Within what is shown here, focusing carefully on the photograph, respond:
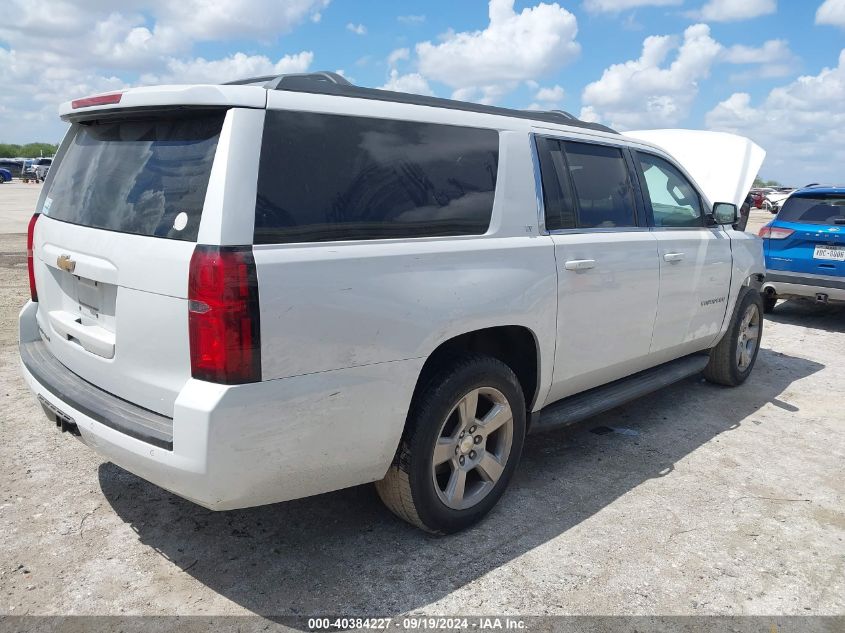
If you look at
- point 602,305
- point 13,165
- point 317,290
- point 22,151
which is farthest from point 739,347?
point 22,151

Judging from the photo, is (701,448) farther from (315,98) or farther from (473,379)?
(315,98)

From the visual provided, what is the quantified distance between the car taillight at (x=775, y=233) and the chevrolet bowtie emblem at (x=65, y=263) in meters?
7.65

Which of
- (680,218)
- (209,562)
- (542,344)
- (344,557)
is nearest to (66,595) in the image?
(209,562)

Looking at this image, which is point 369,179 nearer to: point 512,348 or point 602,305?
point 512,348

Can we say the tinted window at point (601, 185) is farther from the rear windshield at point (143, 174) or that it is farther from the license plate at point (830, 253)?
the license plate at point (830, 253)

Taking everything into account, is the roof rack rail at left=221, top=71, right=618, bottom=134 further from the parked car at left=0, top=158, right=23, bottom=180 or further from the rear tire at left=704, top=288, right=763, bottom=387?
the parked car at left=0, top=158, right=23, bottom=180

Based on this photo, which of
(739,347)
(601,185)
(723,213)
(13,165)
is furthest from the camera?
(13,165)

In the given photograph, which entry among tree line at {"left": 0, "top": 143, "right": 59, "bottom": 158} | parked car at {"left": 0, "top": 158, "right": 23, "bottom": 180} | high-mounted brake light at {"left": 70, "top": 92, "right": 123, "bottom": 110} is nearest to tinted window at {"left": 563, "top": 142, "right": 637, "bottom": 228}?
high-mounted brake light at {"left": 70, "top": 92, "right": 123, "bottom": 110}

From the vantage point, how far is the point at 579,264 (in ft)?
11.8

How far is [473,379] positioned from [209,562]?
142 centimetres

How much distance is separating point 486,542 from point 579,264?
1.50 metres

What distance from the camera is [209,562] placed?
2.98 m

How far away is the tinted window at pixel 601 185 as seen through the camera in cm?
382

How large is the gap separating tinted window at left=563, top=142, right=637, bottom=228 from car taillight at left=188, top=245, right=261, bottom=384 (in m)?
2.12
